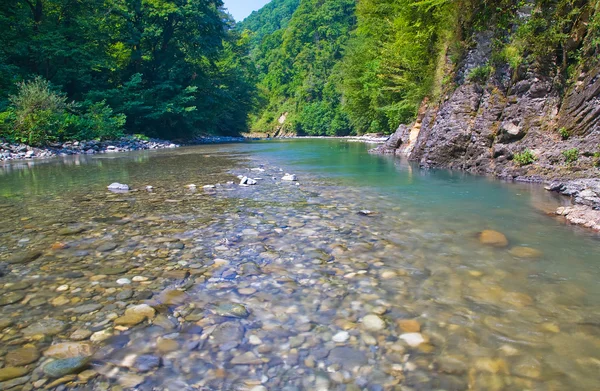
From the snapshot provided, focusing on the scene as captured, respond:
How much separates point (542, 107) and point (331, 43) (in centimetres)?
7213

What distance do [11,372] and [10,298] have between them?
40.6 inches

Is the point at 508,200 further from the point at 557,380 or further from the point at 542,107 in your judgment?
the point at 557,380

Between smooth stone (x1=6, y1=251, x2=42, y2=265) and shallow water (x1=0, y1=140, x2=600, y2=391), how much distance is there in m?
0.03

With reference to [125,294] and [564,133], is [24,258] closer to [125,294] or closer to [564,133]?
[125,294]

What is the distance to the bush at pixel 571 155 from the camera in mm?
7578

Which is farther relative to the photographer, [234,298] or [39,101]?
[39,101]

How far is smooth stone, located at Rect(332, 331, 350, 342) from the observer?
231cm

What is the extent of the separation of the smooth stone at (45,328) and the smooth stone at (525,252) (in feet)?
12.6

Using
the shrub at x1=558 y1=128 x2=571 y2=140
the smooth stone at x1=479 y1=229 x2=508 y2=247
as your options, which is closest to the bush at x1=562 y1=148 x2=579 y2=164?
the shrub at x1=558 y1=128 x2=571 y2=140

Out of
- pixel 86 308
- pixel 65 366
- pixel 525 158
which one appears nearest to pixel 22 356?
pixel 65 366

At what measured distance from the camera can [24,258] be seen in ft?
11.8

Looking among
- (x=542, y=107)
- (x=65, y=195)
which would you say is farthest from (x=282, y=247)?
(x=542, y=107)

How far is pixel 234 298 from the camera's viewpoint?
2842 millimetres

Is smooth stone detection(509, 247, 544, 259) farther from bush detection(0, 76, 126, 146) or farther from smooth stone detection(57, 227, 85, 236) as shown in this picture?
bush detection(0, 76, 126, 146)
